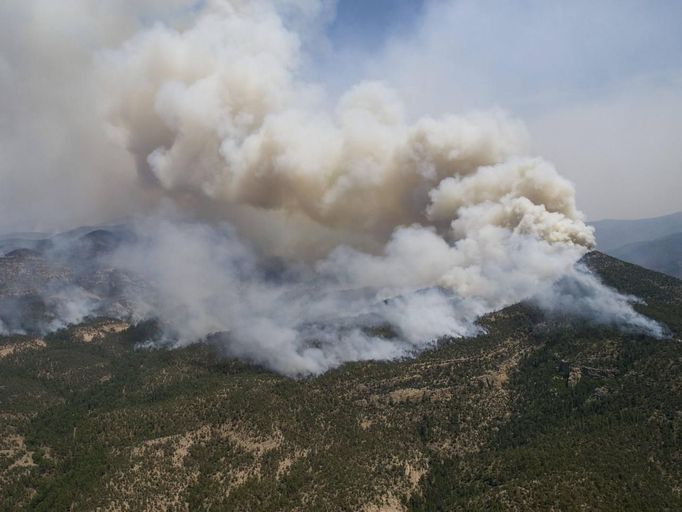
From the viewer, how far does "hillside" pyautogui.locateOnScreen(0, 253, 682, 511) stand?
94.0 meters

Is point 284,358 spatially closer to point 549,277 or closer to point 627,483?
point 549,277

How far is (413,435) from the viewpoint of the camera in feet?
393

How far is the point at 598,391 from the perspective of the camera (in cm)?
11331

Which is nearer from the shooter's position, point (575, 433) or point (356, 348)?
point (575, 433)

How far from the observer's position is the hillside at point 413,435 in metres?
94.0

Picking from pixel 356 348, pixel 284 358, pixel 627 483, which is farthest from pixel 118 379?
pixel 627 483

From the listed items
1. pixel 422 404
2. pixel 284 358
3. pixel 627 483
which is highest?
pixel 284 358

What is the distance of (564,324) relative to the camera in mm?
139125

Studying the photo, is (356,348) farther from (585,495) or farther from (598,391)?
(585,495)

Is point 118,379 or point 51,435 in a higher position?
point 118,379

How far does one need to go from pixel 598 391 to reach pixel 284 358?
89.3 m

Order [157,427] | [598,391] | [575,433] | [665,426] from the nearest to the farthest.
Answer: [665,426]
[575,433]
[598,391]
[157,427]

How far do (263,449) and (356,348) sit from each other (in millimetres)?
51810

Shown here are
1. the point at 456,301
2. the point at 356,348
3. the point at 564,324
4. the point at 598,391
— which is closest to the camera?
the point at 598,391
